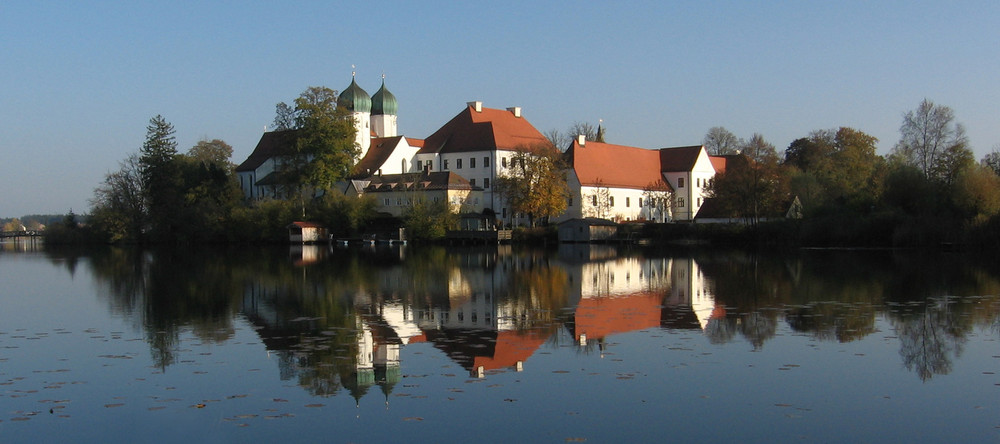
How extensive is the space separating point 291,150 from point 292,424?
60.2 meters

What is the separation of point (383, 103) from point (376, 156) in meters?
10.6

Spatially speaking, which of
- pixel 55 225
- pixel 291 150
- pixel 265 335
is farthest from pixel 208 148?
pixel 265 335

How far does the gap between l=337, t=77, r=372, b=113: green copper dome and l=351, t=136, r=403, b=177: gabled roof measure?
4.74m

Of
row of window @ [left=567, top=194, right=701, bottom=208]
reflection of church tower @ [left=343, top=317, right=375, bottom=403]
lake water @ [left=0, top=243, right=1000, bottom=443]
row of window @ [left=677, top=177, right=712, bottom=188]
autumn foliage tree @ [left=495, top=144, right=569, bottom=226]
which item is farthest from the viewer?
row of window @ [left=677, top=177, right=712, bottom=188]

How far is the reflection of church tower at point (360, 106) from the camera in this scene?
266ft

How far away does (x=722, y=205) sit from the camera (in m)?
57.8

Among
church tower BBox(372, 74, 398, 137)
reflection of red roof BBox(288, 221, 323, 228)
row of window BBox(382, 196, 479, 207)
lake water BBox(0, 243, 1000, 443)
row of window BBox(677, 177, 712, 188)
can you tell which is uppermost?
church tower BBox(372, 74, 398, 137)

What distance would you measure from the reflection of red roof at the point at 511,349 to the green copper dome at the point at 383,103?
7267cm

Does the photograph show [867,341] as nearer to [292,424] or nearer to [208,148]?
[292,424]

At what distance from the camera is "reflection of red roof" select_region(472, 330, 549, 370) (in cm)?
1219

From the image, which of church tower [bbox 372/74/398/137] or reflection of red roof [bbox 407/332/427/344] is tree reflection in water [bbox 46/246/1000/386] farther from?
church tower [bbox 372/74/398/137]

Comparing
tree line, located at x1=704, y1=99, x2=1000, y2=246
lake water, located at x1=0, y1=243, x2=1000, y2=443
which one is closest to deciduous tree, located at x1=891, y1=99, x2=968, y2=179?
tree line, located at x1=704, y1=99, x2=1000, y2=246

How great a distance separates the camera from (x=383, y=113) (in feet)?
282

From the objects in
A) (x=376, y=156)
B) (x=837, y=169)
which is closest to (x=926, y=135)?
(x=837, y=169)
